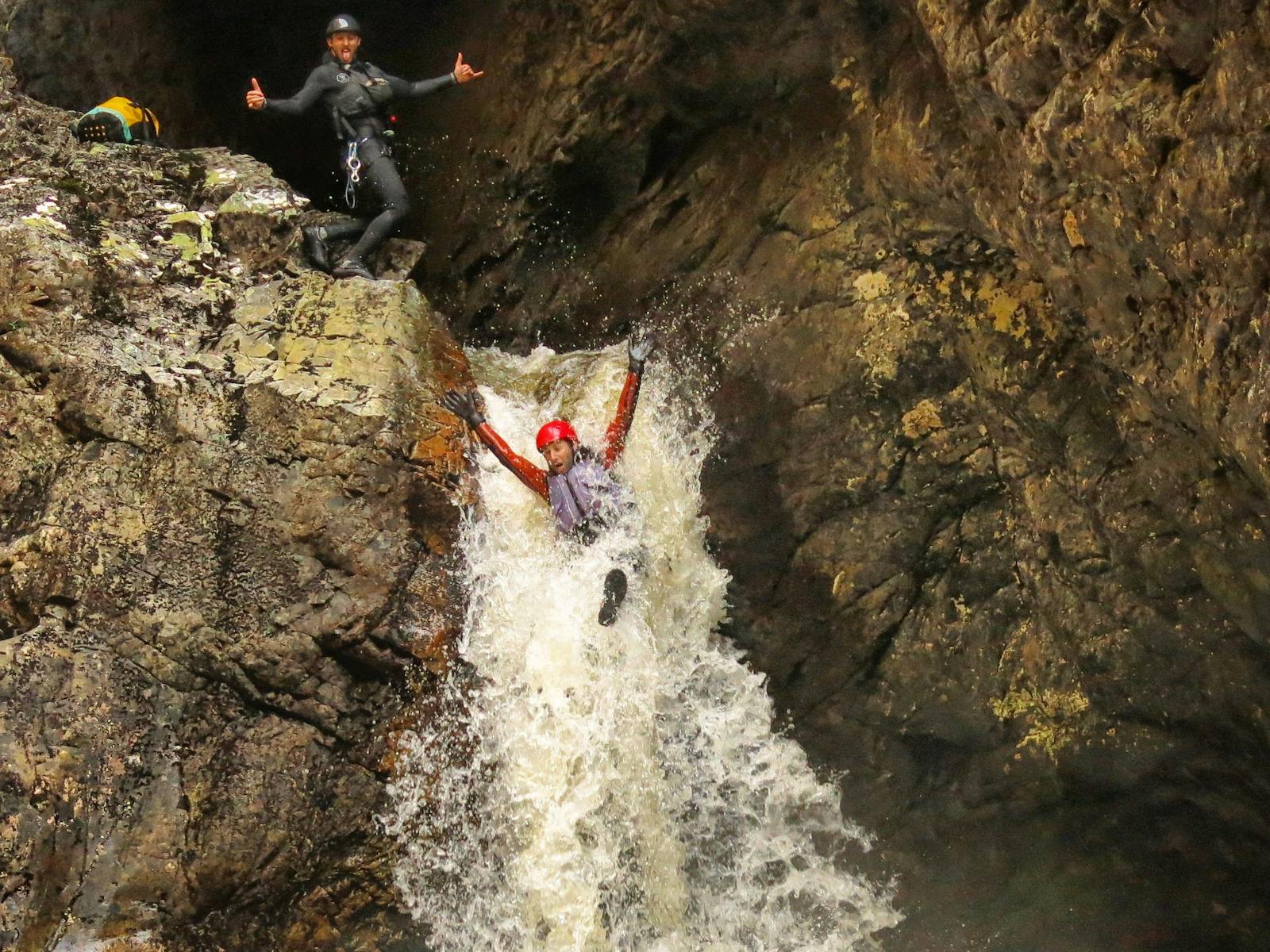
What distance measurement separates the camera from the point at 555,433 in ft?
20.9

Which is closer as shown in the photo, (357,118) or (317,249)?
(317,249)

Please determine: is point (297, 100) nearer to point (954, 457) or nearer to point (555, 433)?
point (555, 433)

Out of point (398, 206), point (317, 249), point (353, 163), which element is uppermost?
point (353, 163)

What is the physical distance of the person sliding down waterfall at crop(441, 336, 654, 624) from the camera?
20.5 feet

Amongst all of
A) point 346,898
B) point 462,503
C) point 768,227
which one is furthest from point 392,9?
point 346,898

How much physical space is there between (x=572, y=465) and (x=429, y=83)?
2.73 m

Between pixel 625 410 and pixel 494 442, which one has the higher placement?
pixel 625 410

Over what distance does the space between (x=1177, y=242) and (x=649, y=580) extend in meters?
3.49

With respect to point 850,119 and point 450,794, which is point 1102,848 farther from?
point 850,119

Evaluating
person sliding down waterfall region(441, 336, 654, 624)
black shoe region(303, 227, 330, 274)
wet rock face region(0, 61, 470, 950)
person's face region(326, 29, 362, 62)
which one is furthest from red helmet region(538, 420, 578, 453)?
person's face region(326, 29, 362, 62)

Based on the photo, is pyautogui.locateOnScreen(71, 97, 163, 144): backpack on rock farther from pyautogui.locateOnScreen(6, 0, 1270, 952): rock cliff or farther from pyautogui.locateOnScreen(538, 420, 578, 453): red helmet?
pyautogui.locateOnScreen(538, 420, 578, 453): red helmet

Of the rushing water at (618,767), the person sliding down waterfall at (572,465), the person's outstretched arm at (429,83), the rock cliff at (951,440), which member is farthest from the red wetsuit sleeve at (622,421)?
the person's outstretched arm at (429,83)

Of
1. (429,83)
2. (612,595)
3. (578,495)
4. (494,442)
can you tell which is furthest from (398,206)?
(612,595)

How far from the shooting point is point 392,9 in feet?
29.4
